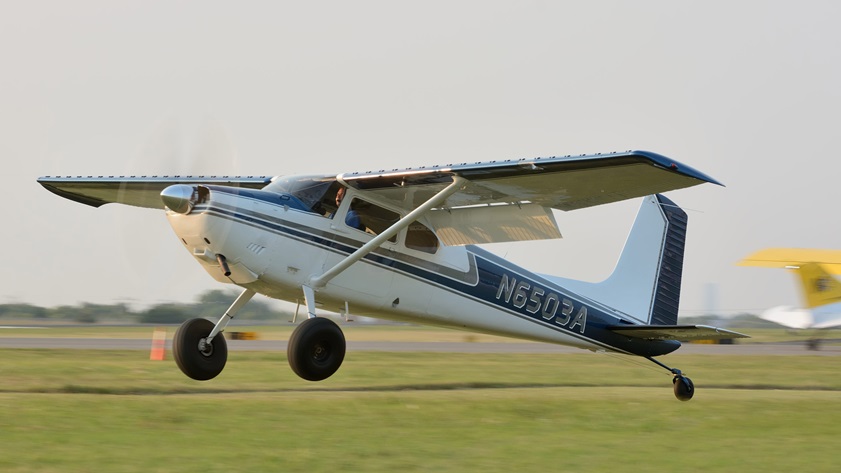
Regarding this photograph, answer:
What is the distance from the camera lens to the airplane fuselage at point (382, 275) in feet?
33.9

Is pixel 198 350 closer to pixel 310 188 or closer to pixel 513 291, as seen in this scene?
pixel 310 188

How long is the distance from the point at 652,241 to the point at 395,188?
6794mm

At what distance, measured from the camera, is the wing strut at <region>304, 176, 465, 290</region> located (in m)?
10.9

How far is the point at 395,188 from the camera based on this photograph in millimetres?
11258

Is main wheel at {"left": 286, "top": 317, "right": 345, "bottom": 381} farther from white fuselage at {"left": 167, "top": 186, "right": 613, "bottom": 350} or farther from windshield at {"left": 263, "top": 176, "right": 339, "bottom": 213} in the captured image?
windshield at {"left": 263, "top": 176, "right": 339, "bottom": 213}

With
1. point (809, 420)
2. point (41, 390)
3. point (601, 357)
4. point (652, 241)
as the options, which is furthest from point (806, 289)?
point (41, 390)

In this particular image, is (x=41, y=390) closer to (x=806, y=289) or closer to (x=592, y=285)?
(x=592, y=285)

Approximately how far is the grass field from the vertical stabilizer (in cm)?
152

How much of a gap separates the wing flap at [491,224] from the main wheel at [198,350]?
122 inches

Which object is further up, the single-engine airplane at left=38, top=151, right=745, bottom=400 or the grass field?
the single-engine airplane at left=38, top=151, right=745, bottom=400

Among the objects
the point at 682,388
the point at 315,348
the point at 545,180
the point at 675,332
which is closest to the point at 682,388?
the point at 682,388

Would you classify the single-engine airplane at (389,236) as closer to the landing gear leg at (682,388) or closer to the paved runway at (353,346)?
the landing gear leg at (682,388)

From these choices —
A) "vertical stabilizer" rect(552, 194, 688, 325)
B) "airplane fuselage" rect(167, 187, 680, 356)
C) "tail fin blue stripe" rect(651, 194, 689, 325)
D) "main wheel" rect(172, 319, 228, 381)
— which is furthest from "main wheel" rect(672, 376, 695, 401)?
"main wheel" rect(172, 319, 228, 381)

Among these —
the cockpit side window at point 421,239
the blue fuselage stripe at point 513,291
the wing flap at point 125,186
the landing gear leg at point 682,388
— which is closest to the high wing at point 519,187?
the cockpit side window at point 421,239
